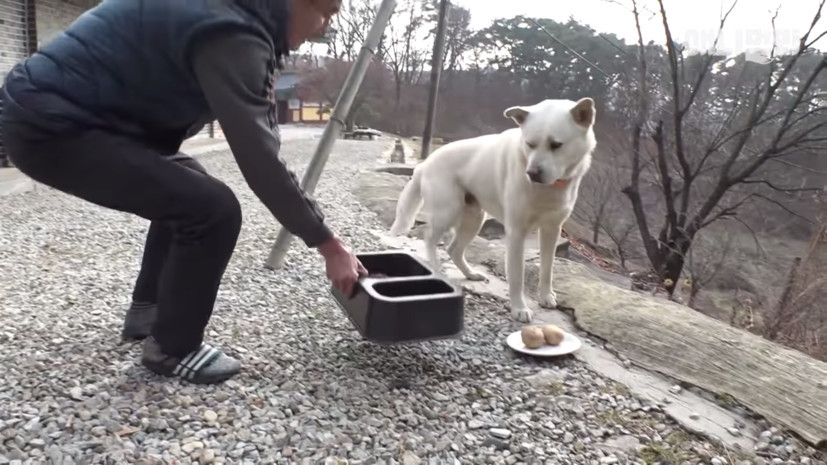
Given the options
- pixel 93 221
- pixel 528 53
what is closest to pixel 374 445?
pixel 93 221

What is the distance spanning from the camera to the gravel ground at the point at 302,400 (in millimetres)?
1611

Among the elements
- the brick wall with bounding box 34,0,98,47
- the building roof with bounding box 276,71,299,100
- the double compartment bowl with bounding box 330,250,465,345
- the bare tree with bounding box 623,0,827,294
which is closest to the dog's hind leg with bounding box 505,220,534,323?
the double compartment bowl with bounding box 330,250,465,345

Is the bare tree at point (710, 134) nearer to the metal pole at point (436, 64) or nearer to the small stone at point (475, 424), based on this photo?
the metal pole at point (436, 64)

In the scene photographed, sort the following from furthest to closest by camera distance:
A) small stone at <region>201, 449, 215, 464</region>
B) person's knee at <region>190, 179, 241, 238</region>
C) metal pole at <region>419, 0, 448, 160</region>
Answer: metal pole at <region>419, 0, 448, 160</region>, person's knee at <region>190, 179, 241, 238</region>, small stone at <region>201, 449, 215, 464</region>

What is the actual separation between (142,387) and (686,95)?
5.75 meters

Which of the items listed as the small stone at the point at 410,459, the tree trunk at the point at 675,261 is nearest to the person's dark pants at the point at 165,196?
the small stone at the point at 410,459

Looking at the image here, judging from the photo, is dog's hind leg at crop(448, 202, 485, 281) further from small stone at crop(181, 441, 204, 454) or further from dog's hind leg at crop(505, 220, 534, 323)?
small stone at crop(181, 441, 204, 454)

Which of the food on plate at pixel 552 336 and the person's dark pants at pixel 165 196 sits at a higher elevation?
the person's dark pants at pixel 165 196

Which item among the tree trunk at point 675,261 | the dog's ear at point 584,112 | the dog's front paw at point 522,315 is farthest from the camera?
the tree trunk at point 675,261

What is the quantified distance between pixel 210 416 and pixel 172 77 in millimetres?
905

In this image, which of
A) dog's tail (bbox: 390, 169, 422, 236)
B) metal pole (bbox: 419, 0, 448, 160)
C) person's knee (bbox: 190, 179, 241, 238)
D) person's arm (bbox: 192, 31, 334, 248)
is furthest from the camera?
metal pole (bbox: 419, 0, 448, 160)

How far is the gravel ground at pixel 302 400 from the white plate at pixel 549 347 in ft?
0.14

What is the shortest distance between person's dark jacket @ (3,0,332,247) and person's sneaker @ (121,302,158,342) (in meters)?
0.76

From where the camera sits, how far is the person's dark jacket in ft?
→ 4.66
